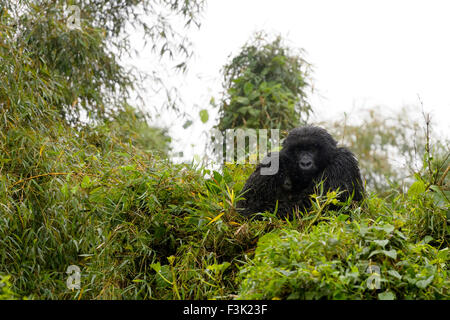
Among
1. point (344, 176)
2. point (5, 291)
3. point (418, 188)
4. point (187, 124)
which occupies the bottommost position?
point (5, 291)

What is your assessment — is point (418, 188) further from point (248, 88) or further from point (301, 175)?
point (248, 88)

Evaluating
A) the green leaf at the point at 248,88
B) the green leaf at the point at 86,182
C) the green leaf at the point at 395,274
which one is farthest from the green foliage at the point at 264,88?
the green leaf at the point at 395,274

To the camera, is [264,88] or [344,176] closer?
[344,176]

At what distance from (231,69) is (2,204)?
478cm

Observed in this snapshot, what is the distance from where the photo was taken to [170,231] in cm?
432

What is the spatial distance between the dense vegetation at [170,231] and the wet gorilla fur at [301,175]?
0.22 m

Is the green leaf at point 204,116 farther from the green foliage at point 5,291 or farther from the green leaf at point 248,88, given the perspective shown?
the green foliage at point 5,291

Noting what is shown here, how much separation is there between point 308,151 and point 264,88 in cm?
280

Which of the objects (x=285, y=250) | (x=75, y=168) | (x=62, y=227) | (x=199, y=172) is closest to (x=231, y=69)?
(x=199, y=172)

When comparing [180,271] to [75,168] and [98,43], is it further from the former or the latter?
[98,43]

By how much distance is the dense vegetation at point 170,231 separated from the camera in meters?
3.13

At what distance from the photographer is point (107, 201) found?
14.1 feet

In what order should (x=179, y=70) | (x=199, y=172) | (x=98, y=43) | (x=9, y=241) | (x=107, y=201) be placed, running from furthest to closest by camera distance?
(x=179, y=70), (x=98, y=43), (x=199, y=172), (x=107, y=201), (x=9, y=241)

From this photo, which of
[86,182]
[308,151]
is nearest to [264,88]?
[308,151]
